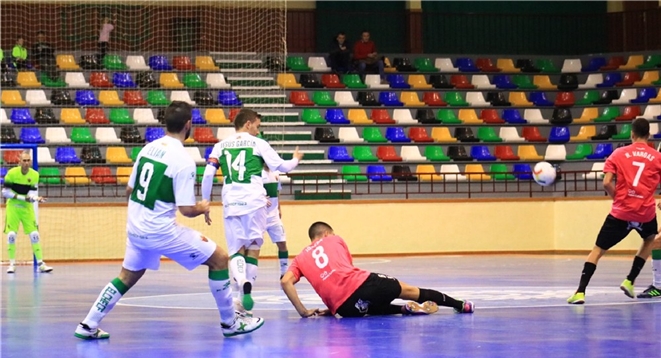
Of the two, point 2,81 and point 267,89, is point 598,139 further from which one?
point 2,81

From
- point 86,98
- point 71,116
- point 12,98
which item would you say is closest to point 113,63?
point 86,98

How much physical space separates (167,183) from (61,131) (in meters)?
19.7

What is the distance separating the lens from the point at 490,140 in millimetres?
31703

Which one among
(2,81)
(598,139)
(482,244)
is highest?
(2,81)

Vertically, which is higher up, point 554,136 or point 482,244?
point 554,136

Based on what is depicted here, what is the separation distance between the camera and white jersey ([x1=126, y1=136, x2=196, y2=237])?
928 centimetres

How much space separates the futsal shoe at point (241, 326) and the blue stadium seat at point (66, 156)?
18462 millimetres

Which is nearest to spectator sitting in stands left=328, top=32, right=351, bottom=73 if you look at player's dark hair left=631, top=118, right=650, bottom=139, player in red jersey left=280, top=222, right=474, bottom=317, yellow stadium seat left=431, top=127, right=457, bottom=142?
yellow stadium seat left=431, top=127, right=457, bottom=142

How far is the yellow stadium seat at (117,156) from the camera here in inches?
1093

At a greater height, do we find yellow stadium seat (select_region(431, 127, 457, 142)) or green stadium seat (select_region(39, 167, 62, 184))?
yellow stadium seat (select_region(431, 127, 457, 142))

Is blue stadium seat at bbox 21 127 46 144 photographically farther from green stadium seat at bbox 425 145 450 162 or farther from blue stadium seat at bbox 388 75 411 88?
blue stadium seat at bbox 388 75 411 88

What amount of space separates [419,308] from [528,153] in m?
20.6

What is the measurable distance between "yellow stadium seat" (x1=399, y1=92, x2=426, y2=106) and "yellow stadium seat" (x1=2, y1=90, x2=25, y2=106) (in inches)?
429

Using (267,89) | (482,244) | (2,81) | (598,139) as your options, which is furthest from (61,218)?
(598,139)
